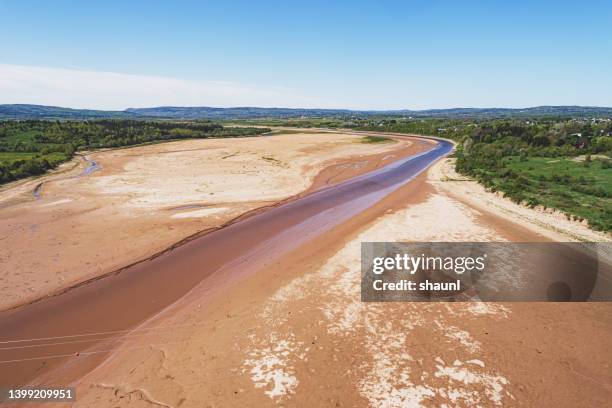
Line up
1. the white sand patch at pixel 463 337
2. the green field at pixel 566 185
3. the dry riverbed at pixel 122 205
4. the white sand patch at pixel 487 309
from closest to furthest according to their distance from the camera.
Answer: the white sand patch at pixel 463 337 < the white sand patch at pixel 487 309 < the dry riverbed at pixel 122 205 < the green field at pixel 566 185

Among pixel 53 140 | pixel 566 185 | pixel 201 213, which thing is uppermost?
pixel 53 140

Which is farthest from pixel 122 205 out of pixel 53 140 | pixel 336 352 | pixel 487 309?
pixel 53 140

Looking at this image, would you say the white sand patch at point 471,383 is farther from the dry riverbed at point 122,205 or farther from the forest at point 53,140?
the forest at point 53,140

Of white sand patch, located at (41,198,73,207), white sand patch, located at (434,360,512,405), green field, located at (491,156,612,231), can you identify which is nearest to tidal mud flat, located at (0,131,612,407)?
white sand patch, located at (434,360,512,405)

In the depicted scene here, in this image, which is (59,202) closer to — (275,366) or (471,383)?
(275,366)

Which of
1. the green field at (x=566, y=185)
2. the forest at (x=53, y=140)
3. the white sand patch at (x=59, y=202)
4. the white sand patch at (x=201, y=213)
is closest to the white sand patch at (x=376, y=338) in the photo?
the white sand patch at (x=201, y=213)

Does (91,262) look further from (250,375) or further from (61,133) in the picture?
(61,133)

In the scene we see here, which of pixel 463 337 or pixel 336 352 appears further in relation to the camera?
pixel 463 337
